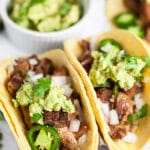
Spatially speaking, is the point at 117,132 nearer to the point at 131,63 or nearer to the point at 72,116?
the point at 72,116

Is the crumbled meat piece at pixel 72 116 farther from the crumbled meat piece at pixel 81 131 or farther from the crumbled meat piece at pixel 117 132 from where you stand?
the crumbled meat piece at pixel 117 132

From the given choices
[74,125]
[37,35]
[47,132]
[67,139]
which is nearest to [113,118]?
[74,125]

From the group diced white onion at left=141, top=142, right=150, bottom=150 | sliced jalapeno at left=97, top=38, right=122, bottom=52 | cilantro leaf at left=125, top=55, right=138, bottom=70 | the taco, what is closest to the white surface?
the taco

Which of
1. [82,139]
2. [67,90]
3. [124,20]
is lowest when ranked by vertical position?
[82,139]

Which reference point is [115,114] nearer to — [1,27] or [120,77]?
[120,77]

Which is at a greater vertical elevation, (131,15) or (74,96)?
(131,15)

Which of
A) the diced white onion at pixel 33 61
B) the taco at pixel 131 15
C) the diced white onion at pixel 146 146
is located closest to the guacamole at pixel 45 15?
the diced white onion at pixel 33 61

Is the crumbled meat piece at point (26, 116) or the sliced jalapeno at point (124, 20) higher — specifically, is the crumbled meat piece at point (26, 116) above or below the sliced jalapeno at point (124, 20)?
below
